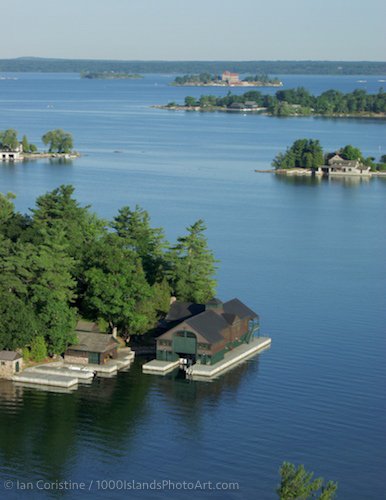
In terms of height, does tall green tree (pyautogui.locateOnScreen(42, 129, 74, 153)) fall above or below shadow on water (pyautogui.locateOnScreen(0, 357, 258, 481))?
above

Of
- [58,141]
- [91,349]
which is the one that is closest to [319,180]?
[58,141]

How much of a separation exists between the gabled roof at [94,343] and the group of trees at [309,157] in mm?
55751

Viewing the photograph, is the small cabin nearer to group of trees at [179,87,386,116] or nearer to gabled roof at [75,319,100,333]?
gabled roof at [75,319,100,333]

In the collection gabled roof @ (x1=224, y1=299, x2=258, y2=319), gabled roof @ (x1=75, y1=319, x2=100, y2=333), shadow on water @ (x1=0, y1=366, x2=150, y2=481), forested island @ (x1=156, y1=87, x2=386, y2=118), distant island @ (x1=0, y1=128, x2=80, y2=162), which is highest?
forested island @ (x1=156, y1=87, x2=386, y2=118)

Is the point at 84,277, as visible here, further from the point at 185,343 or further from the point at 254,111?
→ the point at 254,111

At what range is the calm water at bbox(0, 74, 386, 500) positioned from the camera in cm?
2430

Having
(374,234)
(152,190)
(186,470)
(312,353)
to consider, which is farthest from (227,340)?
(152,190)

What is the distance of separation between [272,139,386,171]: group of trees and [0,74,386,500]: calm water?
8.28 m

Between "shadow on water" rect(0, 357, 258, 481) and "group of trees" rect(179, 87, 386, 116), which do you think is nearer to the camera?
"shadow on water" rect(0, 357, 258, 481)

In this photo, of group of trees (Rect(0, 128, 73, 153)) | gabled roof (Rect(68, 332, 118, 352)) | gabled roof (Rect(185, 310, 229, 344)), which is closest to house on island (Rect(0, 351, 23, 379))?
gabled roof (Rect(68, 332, 118, 352))

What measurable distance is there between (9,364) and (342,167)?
192 feet

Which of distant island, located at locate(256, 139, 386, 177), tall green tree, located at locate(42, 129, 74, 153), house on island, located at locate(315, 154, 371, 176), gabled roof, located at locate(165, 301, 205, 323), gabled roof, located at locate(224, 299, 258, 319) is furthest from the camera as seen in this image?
tall green tree, located at locate(42, 129, 74, 153)

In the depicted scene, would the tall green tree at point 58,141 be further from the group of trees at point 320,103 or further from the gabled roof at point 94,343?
the group of trees at point 320,103

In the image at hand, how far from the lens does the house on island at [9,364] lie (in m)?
29.2
